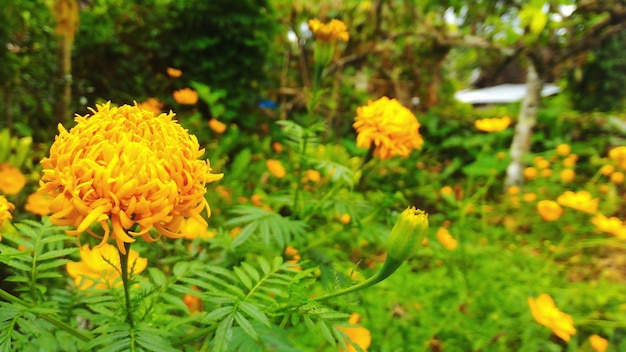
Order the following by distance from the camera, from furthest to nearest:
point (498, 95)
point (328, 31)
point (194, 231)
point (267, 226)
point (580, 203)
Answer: point (498, 95) → point (580, 203) → point (328, 31) → point (194, 231) → point (267, 226)

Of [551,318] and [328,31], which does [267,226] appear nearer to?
[328,31]

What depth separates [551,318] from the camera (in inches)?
41.9

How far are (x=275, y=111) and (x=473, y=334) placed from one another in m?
2.58

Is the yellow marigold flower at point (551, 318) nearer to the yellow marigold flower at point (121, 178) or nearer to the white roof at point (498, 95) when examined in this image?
the yellow marigold flower at point (121, 178)

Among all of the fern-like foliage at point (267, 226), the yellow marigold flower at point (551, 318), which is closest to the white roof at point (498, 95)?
the yellow marigold flower at point (551, 318)

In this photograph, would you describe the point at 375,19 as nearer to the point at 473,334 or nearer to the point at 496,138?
the point at 496,138

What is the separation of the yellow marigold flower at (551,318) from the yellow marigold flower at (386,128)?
537 millimetres

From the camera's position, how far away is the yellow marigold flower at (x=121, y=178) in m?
0.43

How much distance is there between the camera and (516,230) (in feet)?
7.45

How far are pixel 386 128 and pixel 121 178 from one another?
0.74 metres

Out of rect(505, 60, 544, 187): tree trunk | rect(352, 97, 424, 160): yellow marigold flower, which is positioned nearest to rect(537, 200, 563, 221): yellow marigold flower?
rect(352, 97, 424, 160): yellow marigold flower

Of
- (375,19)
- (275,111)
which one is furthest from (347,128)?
(375,19)

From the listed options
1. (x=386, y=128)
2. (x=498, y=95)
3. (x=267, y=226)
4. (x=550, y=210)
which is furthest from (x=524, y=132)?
(x=498, y=95)

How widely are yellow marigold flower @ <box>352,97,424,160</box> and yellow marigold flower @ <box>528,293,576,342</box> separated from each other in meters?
0.54
